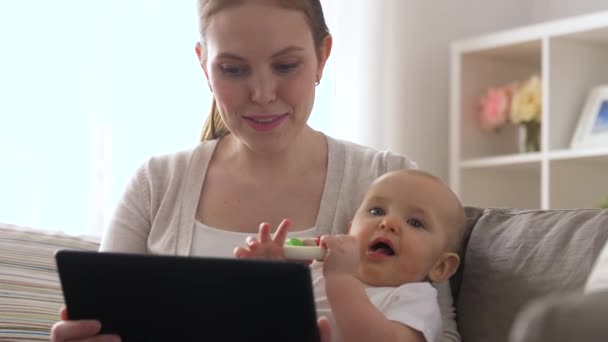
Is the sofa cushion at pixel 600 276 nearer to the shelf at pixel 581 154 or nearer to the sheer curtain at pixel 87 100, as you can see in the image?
the sheer curtain at pixel 87 100

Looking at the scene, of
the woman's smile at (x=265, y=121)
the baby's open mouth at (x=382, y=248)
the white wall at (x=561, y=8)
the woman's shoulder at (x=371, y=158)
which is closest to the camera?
the baby's open mouth at (x=382, y=248)

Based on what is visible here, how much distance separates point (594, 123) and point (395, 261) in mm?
2299

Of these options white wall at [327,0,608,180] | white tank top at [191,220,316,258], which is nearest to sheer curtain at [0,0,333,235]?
white wall at [327,0,608,180]

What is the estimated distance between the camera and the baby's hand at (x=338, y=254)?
142 centimetres

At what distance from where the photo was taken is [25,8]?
129 inches

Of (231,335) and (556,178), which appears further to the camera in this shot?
(556,178)

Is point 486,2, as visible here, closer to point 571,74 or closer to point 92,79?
point 571,74

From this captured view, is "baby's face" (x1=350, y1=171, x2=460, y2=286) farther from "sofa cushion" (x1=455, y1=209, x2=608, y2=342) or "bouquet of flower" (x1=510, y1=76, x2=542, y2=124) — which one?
"bouquet of flower" (x1=510, y1=76, x2=542, y2=124)

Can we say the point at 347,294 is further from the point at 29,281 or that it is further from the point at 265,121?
the point at 29,281

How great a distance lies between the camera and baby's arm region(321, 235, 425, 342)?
4.67 ft

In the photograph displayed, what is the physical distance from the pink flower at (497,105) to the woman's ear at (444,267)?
7.88ft

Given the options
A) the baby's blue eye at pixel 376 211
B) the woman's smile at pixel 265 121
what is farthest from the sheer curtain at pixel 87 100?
the baby's blue eye at pixel 376 211

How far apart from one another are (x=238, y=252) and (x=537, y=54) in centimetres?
295

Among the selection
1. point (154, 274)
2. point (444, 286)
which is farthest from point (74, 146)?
point (154, 274)
